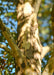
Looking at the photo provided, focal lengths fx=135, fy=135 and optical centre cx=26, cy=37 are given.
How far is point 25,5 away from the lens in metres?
3.67

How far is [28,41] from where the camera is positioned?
3047mm

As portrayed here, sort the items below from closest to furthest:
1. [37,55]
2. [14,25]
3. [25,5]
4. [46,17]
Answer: [37,55]
[46,17]
[25,5]
[14,25]

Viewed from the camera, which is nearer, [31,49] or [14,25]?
[31,49]

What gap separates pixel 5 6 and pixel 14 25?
0.91m

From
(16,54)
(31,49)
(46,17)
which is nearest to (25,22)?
(46,17)

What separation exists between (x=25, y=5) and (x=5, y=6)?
2405 mm

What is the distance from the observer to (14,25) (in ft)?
19.1

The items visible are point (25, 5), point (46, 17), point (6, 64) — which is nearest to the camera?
point (46, 17)

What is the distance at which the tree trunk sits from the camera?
269cm

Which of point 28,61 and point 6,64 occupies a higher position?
point 28,61

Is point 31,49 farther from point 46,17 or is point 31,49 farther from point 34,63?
point 46,17

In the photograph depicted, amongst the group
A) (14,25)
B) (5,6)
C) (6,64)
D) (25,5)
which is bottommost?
(6,64)

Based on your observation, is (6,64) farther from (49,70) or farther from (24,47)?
(49,70)

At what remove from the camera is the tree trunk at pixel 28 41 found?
2690mm
